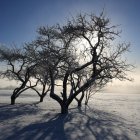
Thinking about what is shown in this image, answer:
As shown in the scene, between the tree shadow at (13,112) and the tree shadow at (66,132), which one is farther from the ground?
the tree shadow at (13,112)

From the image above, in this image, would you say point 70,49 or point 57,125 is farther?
point 70,49

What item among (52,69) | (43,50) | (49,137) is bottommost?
(49,137)

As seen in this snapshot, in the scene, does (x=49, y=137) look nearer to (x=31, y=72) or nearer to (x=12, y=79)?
(x=31, y=72)

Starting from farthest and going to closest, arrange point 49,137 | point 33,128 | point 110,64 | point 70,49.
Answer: point 70,49 < point 110,64 < point 33,128 < point 49,137

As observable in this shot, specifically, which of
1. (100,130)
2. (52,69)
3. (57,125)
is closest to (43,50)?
(52,69)

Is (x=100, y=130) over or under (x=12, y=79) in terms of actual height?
under

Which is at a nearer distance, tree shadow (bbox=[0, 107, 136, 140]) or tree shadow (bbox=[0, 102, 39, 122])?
tree shadow (bbox=[0, 107, 136, 140])

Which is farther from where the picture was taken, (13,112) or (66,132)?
(13,112)

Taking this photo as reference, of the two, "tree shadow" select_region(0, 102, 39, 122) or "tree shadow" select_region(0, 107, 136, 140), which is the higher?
"tree shadow" select_region(0, 102, 39, 122)

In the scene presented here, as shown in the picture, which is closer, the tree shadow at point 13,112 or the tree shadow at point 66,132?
the tree shadow at point 66,132

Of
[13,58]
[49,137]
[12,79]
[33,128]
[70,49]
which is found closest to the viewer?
[49,137]

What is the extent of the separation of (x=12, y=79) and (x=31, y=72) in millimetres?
4675

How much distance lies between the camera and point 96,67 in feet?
105

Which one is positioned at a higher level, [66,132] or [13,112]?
[13,112]
